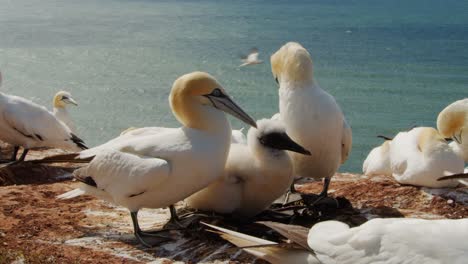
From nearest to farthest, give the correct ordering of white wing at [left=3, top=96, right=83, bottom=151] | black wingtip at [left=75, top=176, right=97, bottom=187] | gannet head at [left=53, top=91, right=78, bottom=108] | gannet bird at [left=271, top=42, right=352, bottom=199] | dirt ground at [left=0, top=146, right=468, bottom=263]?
dirt ground at [left=0, top=146, right=468, bottom=263] < black wingtip at [left=75, top=176, right=97, bottom=187] < gannet bird at [left=271, top=42, right=352, bottom=199] < white wing at [left=3, top=96, right=83, bottom=151] < gannet head at [left=53, top=91, right=78, bottom=108]

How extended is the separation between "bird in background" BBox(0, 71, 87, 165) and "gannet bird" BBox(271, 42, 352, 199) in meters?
3.24

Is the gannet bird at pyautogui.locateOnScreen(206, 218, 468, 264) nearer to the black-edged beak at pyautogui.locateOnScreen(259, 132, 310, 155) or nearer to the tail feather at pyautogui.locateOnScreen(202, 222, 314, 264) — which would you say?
the tail feather at pyautogui.locateOnScreen(202, 222, 314, 264)

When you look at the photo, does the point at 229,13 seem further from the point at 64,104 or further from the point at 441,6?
the point at 64,104

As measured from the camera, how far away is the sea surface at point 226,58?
17781 mm

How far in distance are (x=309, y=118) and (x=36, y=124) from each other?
11.6 ft

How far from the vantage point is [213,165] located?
442cm

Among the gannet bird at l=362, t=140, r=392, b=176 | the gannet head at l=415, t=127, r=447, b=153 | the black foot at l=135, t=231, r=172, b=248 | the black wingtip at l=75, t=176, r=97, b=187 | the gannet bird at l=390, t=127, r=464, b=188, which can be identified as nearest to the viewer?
the black foot at l=135, t=231, r=172, b=248

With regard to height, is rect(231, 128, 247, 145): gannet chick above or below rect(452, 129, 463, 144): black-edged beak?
above

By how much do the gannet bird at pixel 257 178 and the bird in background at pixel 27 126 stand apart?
3434 millimetres

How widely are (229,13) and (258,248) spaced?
137 ft

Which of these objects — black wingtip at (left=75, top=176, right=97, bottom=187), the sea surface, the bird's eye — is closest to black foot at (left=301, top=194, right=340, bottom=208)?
the bird's eye

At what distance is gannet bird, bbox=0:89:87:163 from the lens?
773 cm

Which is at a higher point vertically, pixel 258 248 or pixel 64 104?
pixel 258 248

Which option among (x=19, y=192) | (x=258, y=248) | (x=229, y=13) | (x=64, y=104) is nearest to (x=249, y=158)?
(x=258, y=248)
